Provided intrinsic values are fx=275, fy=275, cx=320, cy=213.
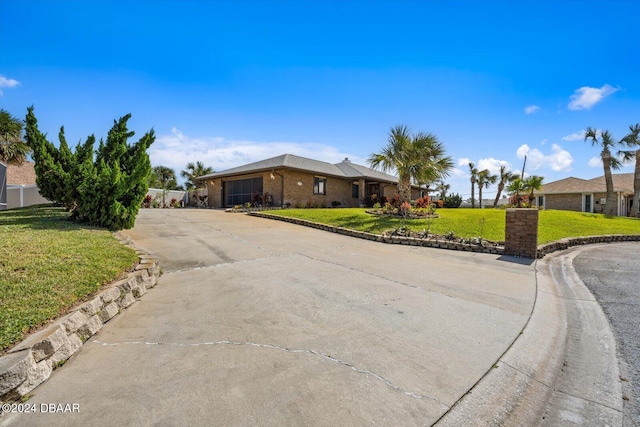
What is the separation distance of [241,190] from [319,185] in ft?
21.8

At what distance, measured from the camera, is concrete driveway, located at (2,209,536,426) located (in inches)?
77.9

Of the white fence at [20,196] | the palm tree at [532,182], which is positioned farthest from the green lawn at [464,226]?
the white fence at [20,196]

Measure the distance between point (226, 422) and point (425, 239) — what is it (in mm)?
9133

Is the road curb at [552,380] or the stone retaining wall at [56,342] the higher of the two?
the stone retaining wall at [56,342]

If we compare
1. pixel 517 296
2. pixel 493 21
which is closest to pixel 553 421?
pixel 517 296

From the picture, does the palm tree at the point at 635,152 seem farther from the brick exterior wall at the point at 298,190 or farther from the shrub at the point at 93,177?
the shrub at the point at 93,177

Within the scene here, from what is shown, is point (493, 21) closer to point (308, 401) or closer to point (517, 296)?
point (517, 296)

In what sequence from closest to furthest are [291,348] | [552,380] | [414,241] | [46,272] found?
[552,380] < [291,348] < [46,272] < [414,241]

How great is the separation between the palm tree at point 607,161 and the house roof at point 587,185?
3.06 metres

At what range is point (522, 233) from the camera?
809 centimetres

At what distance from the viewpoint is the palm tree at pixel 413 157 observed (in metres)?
14.5

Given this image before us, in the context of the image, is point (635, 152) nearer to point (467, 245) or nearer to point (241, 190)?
point (467, 245)

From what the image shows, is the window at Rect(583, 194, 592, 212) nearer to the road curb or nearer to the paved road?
the paved road

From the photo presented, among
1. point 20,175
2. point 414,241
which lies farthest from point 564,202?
point 20,175
